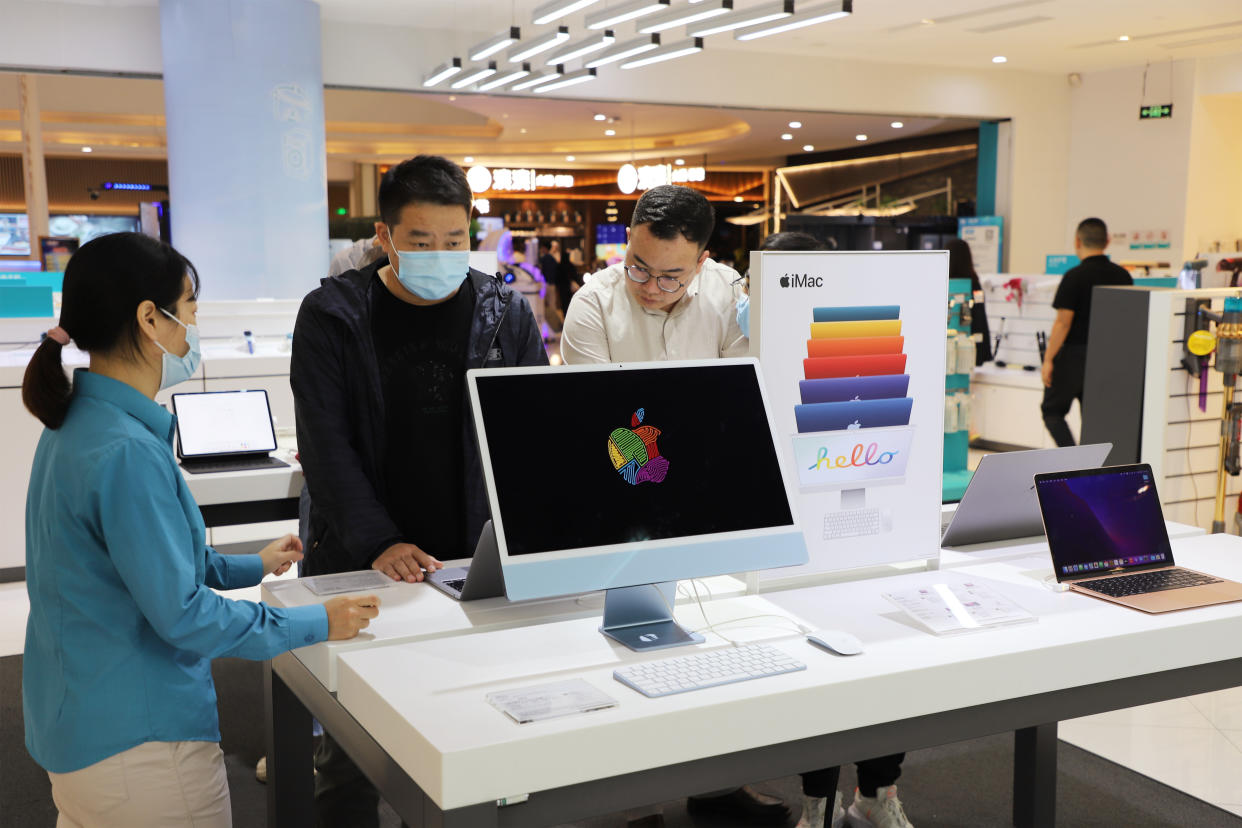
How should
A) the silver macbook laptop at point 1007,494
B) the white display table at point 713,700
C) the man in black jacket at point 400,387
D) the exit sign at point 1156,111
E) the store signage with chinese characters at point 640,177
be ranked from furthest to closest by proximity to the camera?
the store signage with chinese characters at point 640,177, the exit sign at point 1156,111, the silver macbook laptop at point 1007,494, the man in black jacket at point 400,387, the white display table at point 713,700

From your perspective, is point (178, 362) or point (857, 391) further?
point (857, 391)

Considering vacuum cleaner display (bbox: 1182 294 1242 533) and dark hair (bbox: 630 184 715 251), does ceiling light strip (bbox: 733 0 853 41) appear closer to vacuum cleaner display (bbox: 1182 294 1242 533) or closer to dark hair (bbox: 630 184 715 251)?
vacuum cleaner display (bbox: 1182 294 1242 533)

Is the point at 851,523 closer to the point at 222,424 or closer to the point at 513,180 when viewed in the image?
the point at 222,424

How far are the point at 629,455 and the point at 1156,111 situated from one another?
11298 millimetres

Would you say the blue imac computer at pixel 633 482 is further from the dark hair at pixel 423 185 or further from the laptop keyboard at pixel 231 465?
the laptop keyboard at pixel 231 465

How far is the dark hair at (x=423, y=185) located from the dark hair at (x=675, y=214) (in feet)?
1.48

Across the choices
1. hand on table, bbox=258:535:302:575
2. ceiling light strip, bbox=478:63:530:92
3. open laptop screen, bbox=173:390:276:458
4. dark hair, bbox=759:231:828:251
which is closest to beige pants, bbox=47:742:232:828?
hand on table, bbox=258:535:302:575

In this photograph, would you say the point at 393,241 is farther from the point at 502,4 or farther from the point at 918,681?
the point at 502,4

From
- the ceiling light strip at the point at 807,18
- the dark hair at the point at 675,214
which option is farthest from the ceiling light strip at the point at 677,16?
the dark hair at the point at 675,214

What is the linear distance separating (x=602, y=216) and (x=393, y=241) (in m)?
18.7

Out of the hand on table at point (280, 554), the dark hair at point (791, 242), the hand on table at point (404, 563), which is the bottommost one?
the hand on table at point (404, 563)

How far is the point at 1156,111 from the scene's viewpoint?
11211mm

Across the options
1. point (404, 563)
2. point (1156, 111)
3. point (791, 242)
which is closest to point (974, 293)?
point (791, 242)

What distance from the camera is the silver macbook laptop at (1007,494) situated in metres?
2.42
